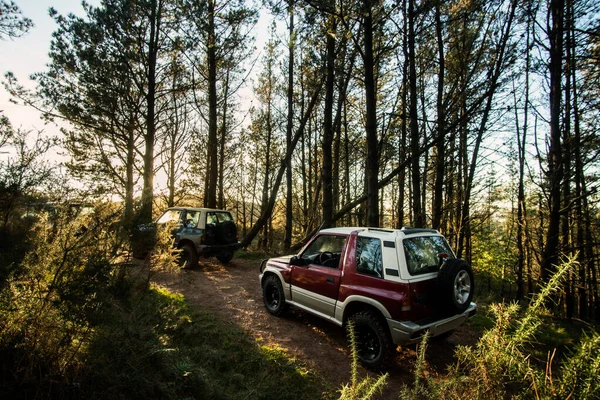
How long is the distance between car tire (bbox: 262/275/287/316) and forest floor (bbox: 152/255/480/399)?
15cm

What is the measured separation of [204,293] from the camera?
6832 mm

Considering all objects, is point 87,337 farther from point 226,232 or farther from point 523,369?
point 226,232

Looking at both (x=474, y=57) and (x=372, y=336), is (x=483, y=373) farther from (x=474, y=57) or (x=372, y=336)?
(x=474, y=57)

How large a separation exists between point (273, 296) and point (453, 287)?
338 cm

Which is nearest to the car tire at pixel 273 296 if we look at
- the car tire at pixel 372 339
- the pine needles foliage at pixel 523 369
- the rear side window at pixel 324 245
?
the rear side window at pixel 324 245

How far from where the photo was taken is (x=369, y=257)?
13.4 feet

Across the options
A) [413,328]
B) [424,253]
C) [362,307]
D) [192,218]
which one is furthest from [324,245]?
[192,218]

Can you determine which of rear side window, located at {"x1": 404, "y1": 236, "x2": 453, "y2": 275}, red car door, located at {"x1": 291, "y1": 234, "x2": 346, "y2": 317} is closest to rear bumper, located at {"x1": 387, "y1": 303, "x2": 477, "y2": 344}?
rear side window, located at {"x1": 404, "y1": 236, "x2": 453, "y2": 275}

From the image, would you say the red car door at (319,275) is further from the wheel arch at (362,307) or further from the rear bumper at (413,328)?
the rear bumper at (413,328)

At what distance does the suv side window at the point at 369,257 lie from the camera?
3.93 m

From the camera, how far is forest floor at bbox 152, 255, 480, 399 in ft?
12.7

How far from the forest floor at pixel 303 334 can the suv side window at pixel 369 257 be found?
127 cm

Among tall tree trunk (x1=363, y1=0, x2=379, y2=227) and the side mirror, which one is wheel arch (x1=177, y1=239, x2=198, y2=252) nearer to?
the side mirror

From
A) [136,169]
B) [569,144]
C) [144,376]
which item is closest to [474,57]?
[569,144]
